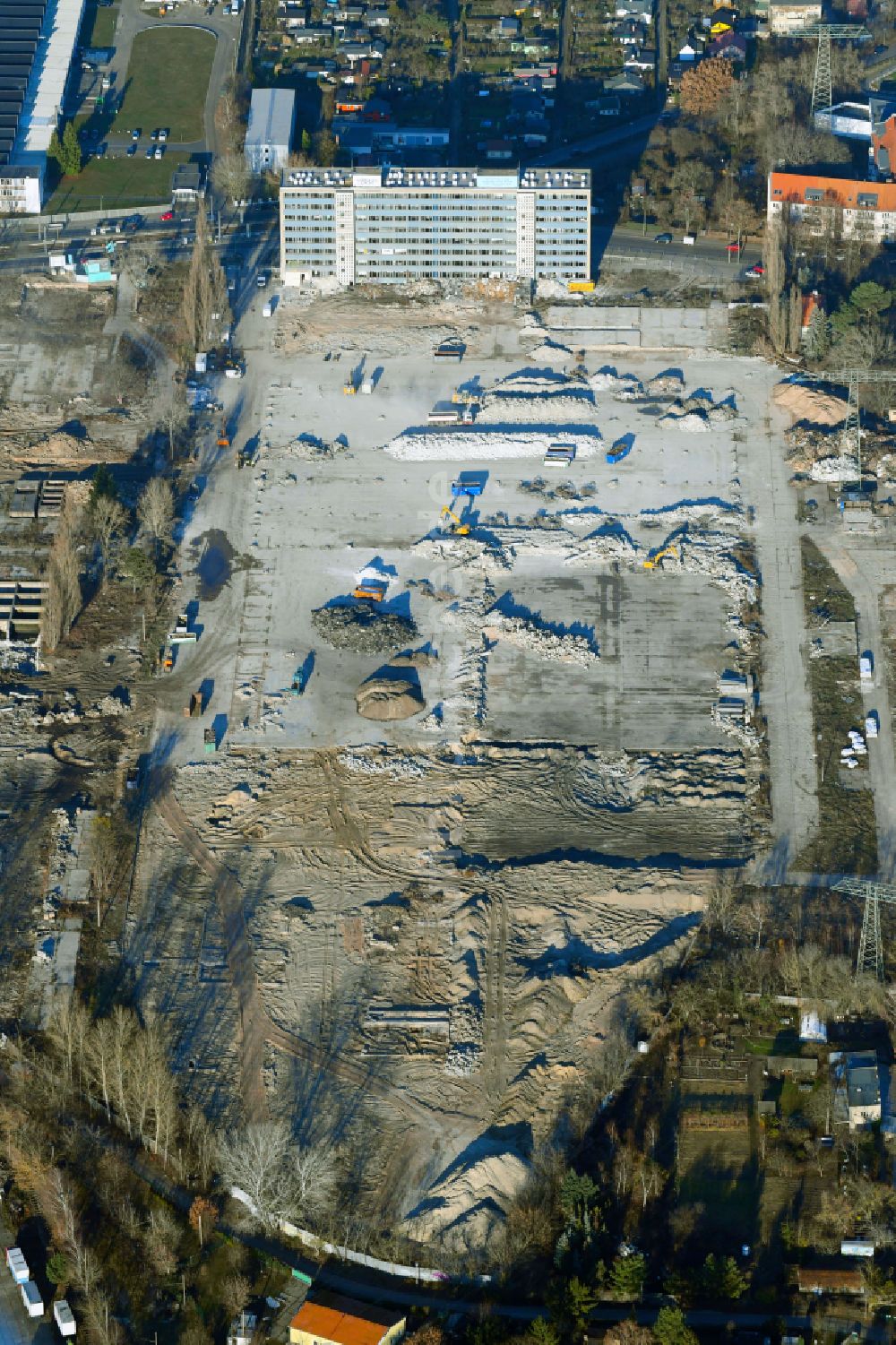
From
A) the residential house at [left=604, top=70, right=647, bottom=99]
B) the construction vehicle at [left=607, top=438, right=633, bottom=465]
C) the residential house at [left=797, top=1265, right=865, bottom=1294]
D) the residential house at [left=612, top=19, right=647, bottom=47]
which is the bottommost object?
the residential house at [left=797, top=1265, right=865, bottom=1294]

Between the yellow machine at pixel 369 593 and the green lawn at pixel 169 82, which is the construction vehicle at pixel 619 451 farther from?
the green lawn at pixel 169 82

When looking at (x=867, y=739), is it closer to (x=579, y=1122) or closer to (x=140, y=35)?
(x=579, y=1122)

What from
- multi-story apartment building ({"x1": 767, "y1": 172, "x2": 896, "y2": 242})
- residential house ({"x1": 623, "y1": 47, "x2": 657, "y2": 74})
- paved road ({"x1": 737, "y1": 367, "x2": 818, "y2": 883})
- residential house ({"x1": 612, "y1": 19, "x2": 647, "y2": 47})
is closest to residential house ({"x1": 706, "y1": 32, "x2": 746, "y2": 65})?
residential house ({"x1": 623, "y1": 47, "x2": 657, "y2": 74})

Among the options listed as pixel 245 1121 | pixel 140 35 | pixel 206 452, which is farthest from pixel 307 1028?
pixel 140 35

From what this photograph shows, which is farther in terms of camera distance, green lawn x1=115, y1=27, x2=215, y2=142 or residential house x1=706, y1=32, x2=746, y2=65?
residential house x1=706, y1=32, x2=746, y2=65

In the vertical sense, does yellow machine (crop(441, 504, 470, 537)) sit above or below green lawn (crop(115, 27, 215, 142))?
below

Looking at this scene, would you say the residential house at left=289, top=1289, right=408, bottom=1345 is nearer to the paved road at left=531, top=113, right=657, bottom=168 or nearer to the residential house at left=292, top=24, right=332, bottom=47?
the paved road at left=531, top=113, right=657, bottom=168

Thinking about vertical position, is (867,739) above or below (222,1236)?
above
